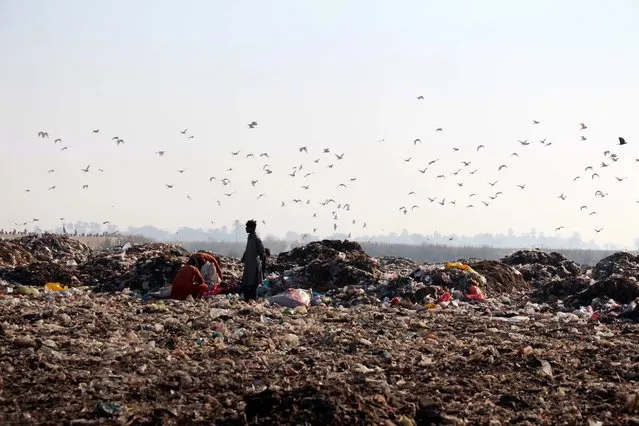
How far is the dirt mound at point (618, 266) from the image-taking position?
20538mm

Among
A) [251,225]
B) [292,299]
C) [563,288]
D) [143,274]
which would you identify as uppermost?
[251,225]

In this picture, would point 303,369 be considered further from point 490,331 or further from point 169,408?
point 490,331

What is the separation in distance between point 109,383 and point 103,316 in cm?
377

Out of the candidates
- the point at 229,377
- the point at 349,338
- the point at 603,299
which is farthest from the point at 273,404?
the point at 603,299

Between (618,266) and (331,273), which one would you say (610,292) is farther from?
(618,266)

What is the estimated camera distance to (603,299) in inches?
569

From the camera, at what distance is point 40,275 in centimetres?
1752

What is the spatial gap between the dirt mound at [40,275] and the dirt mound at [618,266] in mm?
12903

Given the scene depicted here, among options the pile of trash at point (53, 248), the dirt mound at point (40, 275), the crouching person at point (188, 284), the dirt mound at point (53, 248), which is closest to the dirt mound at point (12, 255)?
the pile of trash at point (53, 248)

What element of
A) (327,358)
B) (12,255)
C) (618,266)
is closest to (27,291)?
(327,358)

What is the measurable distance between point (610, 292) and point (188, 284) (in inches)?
307

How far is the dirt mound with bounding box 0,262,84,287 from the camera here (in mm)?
17297

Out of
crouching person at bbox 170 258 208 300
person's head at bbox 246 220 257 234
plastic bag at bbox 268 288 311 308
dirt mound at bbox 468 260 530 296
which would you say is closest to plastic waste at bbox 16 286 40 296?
crouching person at bbox 170 258 208 300

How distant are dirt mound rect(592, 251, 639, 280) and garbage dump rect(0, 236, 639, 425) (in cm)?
529
